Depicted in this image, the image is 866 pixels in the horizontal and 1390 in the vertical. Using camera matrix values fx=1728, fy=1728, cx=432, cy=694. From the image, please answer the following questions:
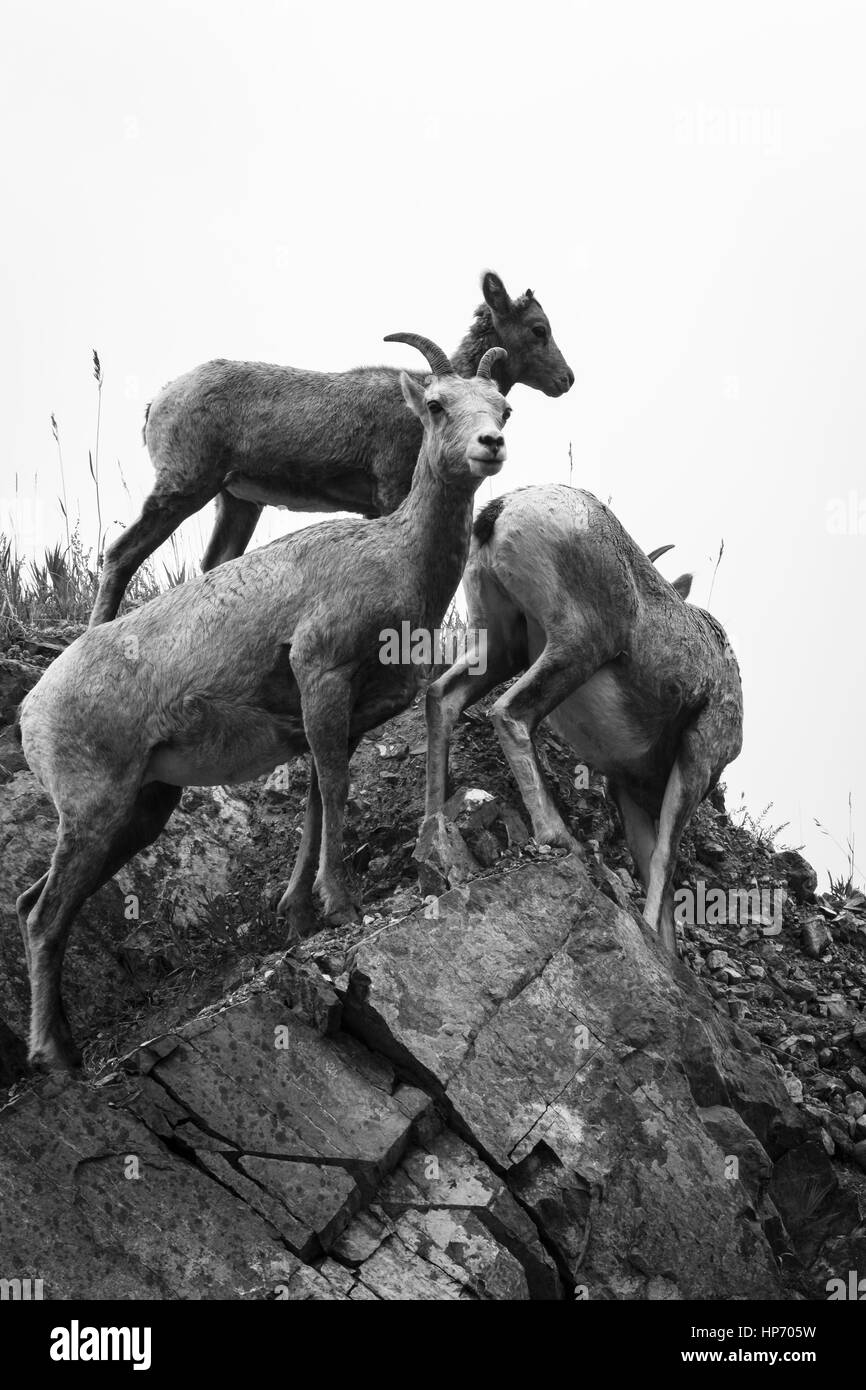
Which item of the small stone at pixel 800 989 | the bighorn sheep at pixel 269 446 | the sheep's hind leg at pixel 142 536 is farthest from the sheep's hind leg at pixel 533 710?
the small stone at pixel 800 989

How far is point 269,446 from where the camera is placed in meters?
10.6

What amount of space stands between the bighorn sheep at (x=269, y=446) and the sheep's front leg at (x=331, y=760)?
6.22ft

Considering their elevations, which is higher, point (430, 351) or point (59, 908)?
point (430, 351)

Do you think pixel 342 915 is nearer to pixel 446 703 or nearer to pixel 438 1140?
pixel 438 1140

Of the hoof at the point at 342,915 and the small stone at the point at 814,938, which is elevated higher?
the hoof at the point at 342,915

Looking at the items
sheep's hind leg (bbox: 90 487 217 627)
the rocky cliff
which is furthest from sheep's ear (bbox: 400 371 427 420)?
the rocky cliff

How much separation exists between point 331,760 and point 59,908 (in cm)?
161

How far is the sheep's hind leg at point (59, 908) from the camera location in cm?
870

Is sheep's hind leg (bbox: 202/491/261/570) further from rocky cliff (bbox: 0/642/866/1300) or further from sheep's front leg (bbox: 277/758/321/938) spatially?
sheep's front leg (bbox: 277/758/321/938)

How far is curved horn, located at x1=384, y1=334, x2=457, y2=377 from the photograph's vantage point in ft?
31.7

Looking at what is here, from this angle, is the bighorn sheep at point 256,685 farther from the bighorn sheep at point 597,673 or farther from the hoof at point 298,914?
the bighorn sheep at point 597,673

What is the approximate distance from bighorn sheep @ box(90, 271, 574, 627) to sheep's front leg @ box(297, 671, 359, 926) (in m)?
1.89

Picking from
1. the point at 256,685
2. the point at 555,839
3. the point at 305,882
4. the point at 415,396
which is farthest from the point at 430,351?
the point at 305,882

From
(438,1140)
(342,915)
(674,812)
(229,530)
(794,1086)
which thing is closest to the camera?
(438,1140)
